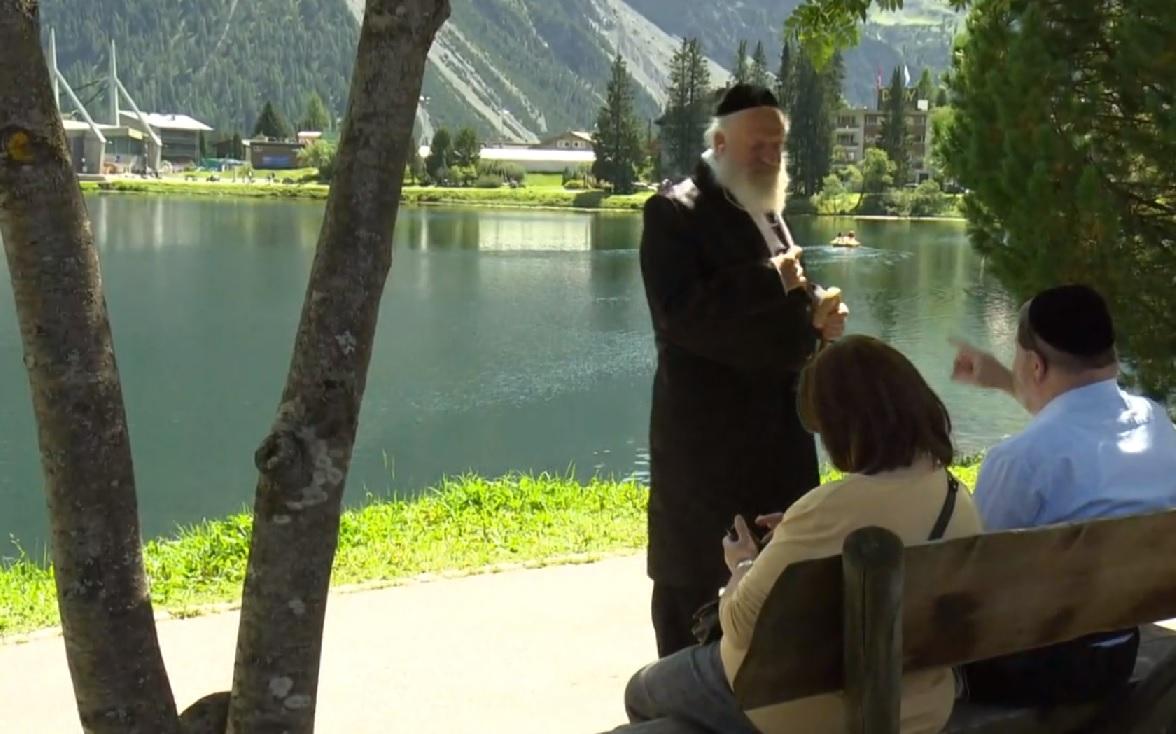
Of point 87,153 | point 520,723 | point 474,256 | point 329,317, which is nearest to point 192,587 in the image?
point 520,723

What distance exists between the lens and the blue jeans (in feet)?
7.58

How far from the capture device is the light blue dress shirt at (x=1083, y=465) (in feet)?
7.66

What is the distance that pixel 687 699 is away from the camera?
237 centimetres

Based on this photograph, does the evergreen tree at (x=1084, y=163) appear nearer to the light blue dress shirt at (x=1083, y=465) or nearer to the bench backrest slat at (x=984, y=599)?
the light blue dress shirt at (x=1083, y=465)

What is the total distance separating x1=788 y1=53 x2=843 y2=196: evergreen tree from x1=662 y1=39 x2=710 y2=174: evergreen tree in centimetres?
459

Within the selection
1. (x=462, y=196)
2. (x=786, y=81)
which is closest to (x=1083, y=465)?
(x=786, y=81)

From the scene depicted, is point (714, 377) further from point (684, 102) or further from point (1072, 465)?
point (684, 102)

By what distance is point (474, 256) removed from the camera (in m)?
34.9

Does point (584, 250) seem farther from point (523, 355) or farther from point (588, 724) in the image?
point (588, 724)

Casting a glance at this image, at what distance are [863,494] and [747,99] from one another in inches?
53.1

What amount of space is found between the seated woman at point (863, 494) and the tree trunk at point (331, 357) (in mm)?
641

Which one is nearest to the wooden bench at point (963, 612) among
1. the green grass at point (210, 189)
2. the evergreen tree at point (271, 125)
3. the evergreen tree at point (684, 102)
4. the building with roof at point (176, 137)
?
the evergreen tree at point (684, 102)

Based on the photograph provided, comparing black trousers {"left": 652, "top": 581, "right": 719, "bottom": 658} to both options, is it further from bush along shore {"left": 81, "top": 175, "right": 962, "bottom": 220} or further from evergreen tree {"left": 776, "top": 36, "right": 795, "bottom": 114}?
evergreen tree {"left": 776, "top": 36, "right": 795, "bottom": 114}

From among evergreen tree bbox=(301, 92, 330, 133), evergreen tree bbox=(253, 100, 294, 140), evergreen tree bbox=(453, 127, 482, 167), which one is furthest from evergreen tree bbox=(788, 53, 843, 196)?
evergreen tree bbox=(301, 92, 330, 133)
